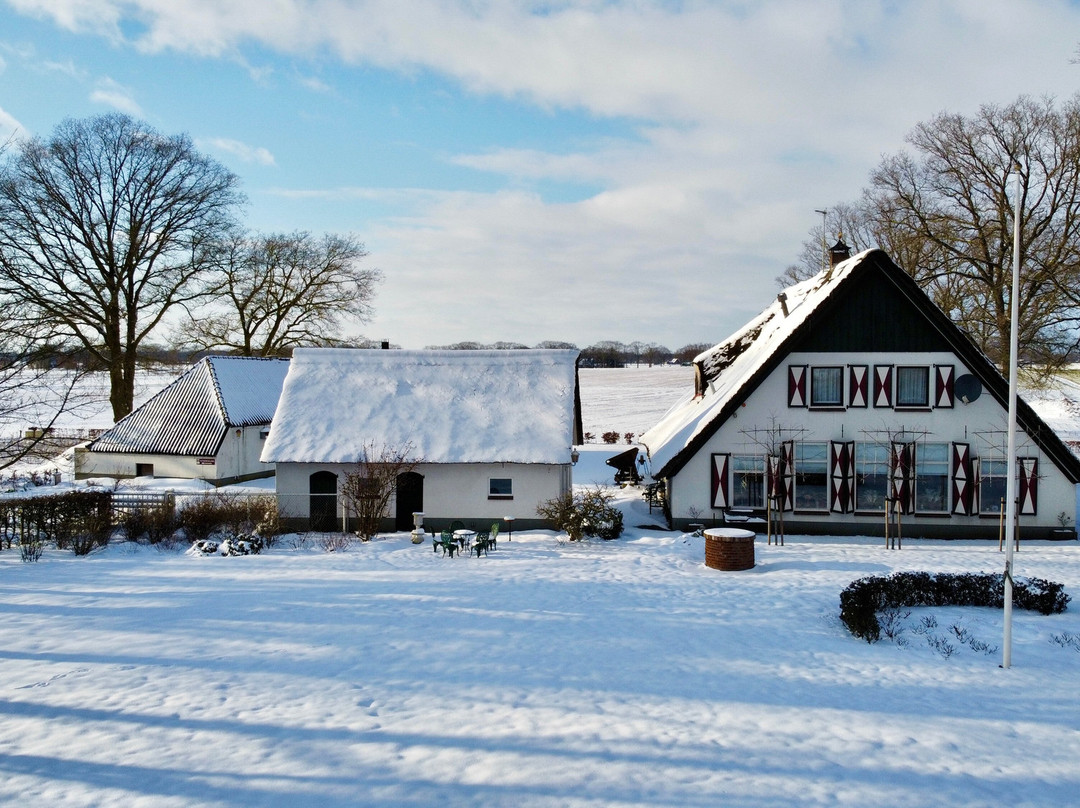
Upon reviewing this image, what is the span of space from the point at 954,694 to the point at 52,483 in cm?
3371

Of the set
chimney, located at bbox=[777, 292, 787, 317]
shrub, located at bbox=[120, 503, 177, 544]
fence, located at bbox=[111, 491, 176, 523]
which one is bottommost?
shrub, located at bbox=[120, 503, 177, 544]

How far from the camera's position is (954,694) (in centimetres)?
891

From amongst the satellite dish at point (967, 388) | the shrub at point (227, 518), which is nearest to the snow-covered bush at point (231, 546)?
the shrub at point (227, 518)

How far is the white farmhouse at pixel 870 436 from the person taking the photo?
63.4ft

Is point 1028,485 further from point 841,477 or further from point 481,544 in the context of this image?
point 481,544

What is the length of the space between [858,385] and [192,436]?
2600cm

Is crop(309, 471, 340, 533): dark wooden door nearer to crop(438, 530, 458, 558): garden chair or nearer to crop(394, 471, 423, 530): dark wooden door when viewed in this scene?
crop(394, 471, 423, 530): dark wooden door

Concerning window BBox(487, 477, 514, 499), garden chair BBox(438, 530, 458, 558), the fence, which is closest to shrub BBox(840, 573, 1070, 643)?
garden chair BBox(438, 530, 458, 558)

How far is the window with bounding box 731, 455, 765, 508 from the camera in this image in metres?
20.2

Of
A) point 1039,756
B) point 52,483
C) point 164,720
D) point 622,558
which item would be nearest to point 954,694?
point 1039,756

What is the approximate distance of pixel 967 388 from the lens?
1933 cm

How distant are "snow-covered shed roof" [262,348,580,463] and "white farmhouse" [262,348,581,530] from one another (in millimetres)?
35

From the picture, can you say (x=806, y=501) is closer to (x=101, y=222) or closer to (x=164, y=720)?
(x=164, y=720)

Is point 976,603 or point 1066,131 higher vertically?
point 1066,131
